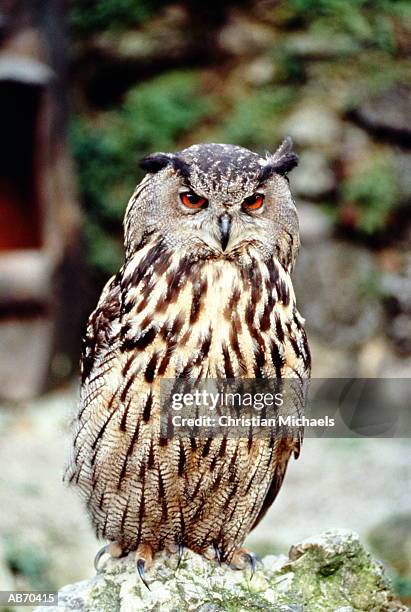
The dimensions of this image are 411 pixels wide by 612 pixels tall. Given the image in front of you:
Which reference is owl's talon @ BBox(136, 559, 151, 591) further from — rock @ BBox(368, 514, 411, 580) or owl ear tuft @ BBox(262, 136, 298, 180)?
rock @ BBox(368, 514, 411, 580)

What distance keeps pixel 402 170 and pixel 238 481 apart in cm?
366

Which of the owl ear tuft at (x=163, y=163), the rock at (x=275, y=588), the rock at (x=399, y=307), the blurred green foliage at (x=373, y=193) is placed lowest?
the rock at (x=275, y=588)

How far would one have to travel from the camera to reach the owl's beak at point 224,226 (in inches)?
73.5

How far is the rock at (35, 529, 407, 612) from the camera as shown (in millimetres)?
2111

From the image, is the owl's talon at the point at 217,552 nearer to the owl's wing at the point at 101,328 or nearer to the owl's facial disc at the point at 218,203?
the owl's wing at the point at 101,328

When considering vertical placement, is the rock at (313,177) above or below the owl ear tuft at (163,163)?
above

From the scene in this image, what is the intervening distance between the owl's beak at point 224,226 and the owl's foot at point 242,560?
33.8 inches

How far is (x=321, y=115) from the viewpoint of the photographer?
5.50 m

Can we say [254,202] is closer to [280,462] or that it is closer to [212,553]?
[280,462]

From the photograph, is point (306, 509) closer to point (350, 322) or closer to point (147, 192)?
point (350, 322)

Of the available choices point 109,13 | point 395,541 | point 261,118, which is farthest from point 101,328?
point 109,13

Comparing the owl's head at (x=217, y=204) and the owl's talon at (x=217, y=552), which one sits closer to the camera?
the owl's head at (x=217, y=204)

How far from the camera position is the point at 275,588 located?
7.11 ft

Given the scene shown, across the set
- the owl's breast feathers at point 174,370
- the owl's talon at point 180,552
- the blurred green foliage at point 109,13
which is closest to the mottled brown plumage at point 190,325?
the owl's breast feathers at point 174,370
